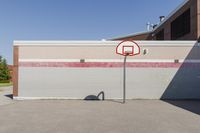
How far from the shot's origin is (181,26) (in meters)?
20.1

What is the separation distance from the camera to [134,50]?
15.4 metres

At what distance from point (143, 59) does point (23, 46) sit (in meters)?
8.09

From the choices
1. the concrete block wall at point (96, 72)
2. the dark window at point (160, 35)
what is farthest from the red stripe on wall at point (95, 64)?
the dark window at point (160, 35)

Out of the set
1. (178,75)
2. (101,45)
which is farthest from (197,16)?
(101,45)

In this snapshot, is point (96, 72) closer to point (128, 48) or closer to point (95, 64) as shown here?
point (95, 64)

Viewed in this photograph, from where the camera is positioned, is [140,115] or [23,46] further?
[23,46]

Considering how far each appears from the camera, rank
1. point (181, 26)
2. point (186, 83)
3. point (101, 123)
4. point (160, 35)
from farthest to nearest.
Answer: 1. point (160, 35)
2. point (181, 26)
3. point (186, 83)
4. point (101, 123)

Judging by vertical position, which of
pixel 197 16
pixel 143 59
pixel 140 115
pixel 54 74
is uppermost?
pixel 197 16

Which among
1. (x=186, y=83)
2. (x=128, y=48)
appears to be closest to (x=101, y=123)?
(x=128, y=48)

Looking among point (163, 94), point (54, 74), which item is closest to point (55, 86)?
point (54, 74)

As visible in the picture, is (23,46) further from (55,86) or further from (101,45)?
(101,45)

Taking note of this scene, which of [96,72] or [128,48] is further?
[96,72]

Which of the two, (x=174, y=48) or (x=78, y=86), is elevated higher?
(x=174, y=48)

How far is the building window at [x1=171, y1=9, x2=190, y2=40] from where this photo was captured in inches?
734
